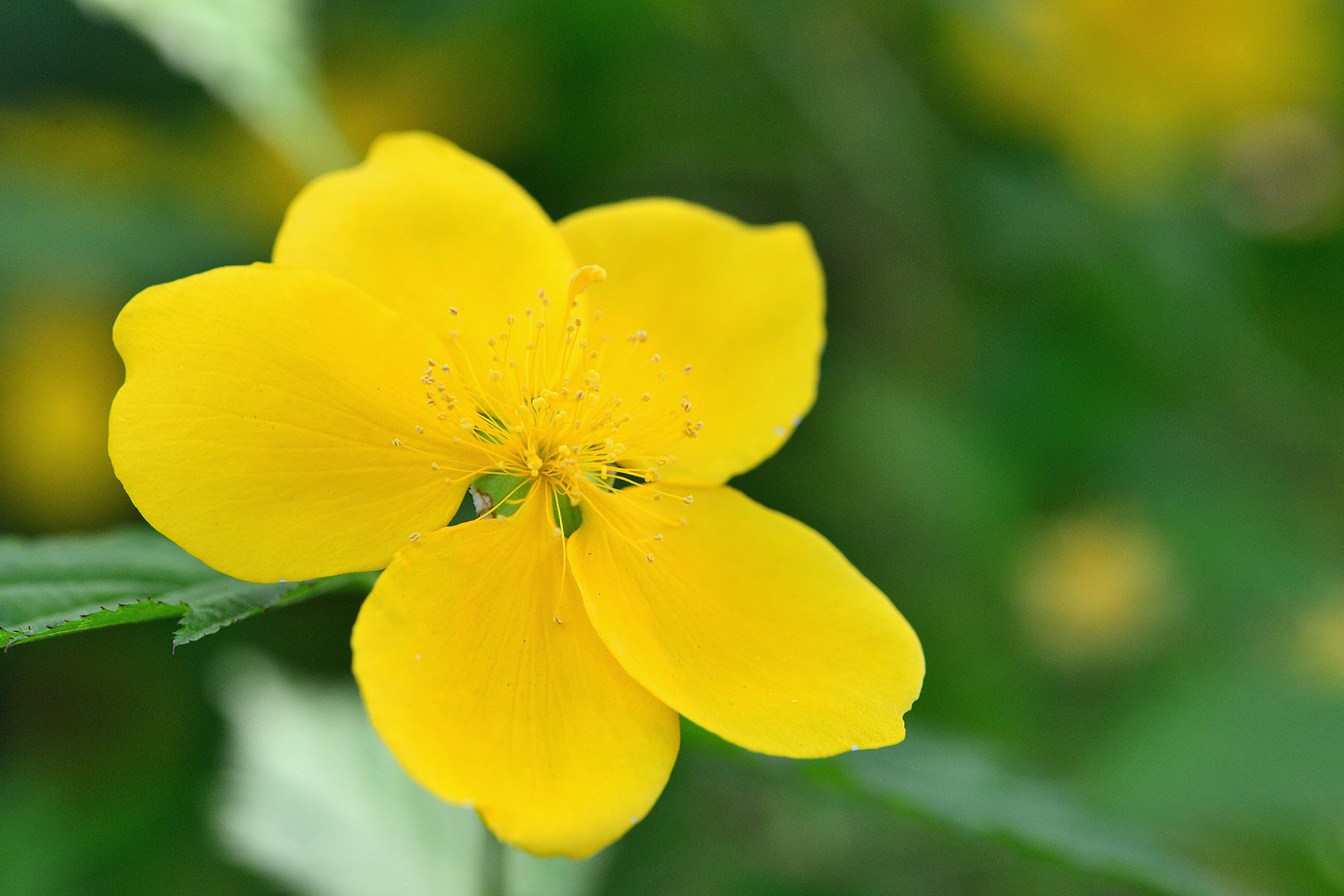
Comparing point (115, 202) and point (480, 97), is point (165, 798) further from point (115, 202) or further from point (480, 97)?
point (480, 97)

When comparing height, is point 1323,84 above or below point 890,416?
above

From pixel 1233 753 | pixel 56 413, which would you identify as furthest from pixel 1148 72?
pixel 56 413

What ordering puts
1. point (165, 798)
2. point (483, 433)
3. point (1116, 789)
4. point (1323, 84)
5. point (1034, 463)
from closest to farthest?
point (483, 433) → point (165, 798) → point (1116, 789) → point (1034, 463) → point (1323, 84)

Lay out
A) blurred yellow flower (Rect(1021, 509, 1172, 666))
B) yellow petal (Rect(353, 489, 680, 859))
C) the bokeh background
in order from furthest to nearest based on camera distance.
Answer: blurred yellow flower (Rect(1021, 509, 1172, 666)), the bokeh background, yellow petal (Rect(353, 489, 680, 859))

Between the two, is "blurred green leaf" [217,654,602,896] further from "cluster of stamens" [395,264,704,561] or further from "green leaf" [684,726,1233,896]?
"cluster of stamens" [395,264,704,561]

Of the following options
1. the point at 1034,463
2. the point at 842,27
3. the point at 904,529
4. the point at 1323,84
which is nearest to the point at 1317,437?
the point at 1034,463

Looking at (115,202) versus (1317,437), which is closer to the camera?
(115,202)

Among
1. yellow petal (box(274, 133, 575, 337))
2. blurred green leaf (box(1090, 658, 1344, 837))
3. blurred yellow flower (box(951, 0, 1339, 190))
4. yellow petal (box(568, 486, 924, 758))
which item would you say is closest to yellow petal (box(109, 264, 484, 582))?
yellow petal (box(274, 133, 575, 337))
